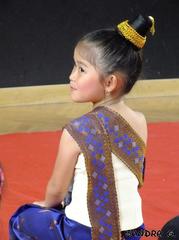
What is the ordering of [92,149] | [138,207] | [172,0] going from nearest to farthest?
1. [92,149]
2. [138,207]
3. [172,0]

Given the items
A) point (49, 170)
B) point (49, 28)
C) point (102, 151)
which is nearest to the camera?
point (102, 151)

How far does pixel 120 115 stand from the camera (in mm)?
1479

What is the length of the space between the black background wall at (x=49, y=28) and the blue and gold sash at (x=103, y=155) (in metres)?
2.26

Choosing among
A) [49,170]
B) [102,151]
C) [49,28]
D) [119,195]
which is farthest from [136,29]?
[49,28]

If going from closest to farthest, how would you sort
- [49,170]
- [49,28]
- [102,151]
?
1. [102,151]
2. [49,170]
3. [49,28]

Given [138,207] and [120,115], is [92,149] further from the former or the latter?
[138,207]

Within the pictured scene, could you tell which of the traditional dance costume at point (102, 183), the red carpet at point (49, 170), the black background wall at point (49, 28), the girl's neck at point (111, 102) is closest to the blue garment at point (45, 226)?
the traditional dance costume at point (102, 183)

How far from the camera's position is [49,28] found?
3688 mm

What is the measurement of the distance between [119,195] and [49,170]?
4.37 ft

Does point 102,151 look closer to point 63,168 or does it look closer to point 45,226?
point 63,168

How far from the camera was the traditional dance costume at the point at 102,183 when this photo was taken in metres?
1.43

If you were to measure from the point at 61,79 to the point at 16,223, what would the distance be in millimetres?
2267

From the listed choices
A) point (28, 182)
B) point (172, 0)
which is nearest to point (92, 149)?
point (28, 182)

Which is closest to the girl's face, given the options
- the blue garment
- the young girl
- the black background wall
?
the young girl
